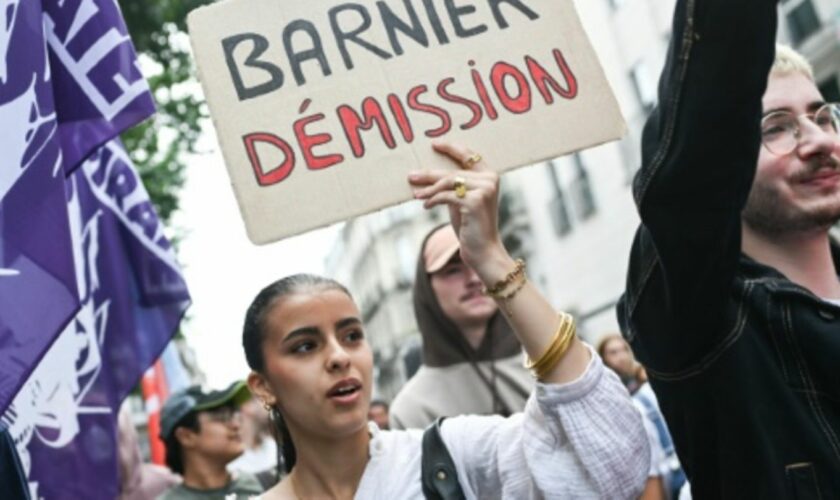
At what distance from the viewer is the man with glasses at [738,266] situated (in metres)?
1.71

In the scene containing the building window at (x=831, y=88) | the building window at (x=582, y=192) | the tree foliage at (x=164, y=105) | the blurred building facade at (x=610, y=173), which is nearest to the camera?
the tree foliage at (x=164, y=105)

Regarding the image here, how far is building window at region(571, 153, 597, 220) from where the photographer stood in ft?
77.7

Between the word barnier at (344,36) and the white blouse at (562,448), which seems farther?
the word barnier at (344,36)

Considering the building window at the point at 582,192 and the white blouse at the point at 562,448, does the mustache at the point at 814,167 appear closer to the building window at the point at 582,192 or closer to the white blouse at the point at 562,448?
the white blouse at the point at 562,448

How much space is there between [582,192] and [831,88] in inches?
288

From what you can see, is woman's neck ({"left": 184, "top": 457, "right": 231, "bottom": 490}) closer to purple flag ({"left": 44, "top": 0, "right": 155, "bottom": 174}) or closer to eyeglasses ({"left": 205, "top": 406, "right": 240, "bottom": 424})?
eyeglasses ({"left": 205, "top": 406, "right": 240, "bottom": 424})

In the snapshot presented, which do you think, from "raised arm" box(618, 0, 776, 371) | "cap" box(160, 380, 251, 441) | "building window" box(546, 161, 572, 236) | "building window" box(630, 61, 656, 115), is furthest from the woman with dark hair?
"building window" box(546, 161, 572, 236)

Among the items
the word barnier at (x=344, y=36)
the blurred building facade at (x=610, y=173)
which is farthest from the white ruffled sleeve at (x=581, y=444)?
the blurred building facade at (x=610, y=173)

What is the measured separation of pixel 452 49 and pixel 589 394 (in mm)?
770

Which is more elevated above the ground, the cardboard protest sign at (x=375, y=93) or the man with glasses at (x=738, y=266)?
the cardboard protest sign at (x=375, y=93)

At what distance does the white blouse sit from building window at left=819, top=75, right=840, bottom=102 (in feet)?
53.5

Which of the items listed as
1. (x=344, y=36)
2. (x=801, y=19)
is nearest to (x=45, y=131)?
(x=344, y=36)

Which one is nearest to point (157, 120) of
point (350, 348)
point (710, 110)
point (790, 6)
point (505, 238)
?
point (350, 348)

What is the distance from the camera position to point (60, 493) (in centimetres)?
308
